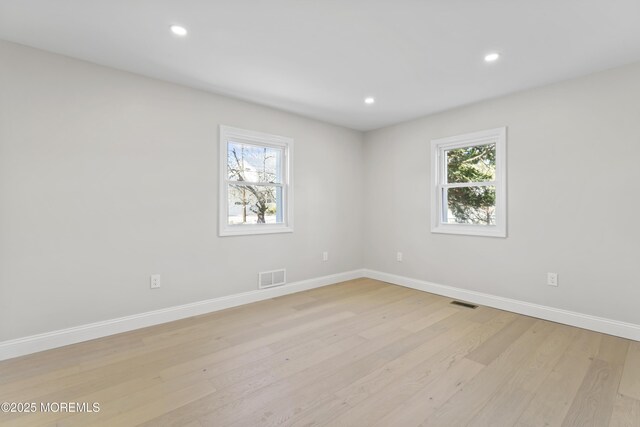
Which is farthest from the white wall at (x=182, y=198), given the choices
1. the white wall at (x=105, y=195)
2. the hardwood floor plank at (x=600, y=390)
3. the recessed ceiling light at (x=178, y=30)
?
the recessed ceiling light at (x=178, y=30)

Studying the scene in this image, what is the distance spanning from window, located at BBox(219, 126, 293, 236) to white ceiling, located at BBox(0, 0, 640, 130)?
0.66 meters

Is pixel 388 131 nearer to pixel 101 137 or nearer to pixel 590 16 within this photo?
pixel 590 16

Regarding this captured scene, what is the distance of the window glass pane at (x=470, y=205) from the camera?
3617 millimetres

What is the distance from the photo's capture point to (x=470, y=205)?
150 inches

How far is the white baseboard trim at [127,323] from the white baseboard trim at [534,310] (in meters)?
1.72

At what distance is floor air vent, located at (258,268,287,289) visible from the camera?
3736 millimetres

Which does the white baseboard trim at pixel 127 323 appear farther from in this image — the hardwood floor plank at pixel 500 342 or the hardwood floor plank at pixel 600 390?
the hardwood floor plank at pixel 600 390

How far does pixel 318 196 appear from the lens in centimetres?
441

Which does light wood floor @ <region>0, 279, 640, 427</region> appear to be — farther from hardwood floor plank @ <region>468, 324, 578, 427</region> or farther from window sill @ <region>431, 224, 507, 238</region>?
window sill @ <region>431, 224, 507, 238</region>

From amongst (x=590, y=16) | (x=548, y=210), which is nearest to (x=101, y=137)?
(x=590, y=16)

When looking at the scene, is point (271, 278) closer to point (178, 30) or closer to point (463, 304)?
point (463, 304)

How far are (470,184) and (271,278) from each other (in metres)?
2.86

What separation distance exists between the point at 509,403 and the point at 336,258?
306 cm

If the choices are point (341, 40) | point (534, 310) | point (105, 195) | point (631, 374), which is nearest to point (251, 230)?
point (105, 195)
